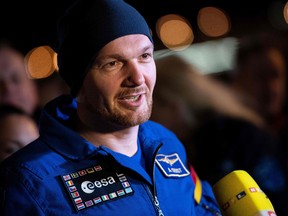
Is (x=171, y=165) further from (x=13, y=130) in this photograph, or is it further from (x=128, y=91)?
(x=13, y=130)

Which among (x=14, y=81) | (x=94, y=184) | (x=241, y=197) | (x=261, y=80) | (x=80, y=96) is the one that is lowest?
(x=261, y=80)

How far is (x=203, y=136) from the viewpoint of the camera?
10.9 ft

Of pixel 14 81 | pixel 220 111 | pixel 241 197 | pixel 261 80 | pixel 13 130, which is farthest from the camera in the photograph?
pixel 261 80

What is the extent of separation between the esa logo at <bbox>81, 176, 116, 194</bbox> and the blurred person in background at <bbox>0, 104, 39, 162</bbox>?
94 centimetres

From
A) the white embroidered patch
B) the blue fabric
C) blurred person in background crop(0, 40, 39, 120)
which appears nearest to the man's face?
the blue fabric

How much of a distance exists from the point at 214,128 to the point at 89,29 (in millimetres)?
1348

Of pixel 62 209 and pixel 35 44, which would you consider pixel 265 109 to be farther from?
pixel 35 44

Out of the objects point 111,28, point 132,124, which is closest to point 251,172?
point 132,124

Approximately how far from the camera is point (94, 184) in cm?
210

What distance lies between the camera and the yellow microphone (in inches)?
76.7

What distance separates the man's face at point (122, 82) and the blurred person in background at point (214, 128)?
1.11 meters

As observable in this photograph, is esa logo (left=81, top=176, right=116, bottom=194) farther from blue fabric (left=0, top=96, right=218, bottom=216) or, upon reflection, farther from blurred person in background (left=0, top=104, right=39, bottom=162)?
blurred person in background (left=0, top=104, right=39, bottom=162)

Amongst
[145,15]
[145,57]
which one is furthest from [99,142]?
[145,15]

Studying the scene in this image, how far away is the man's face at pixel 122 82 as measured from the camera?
2.15m
